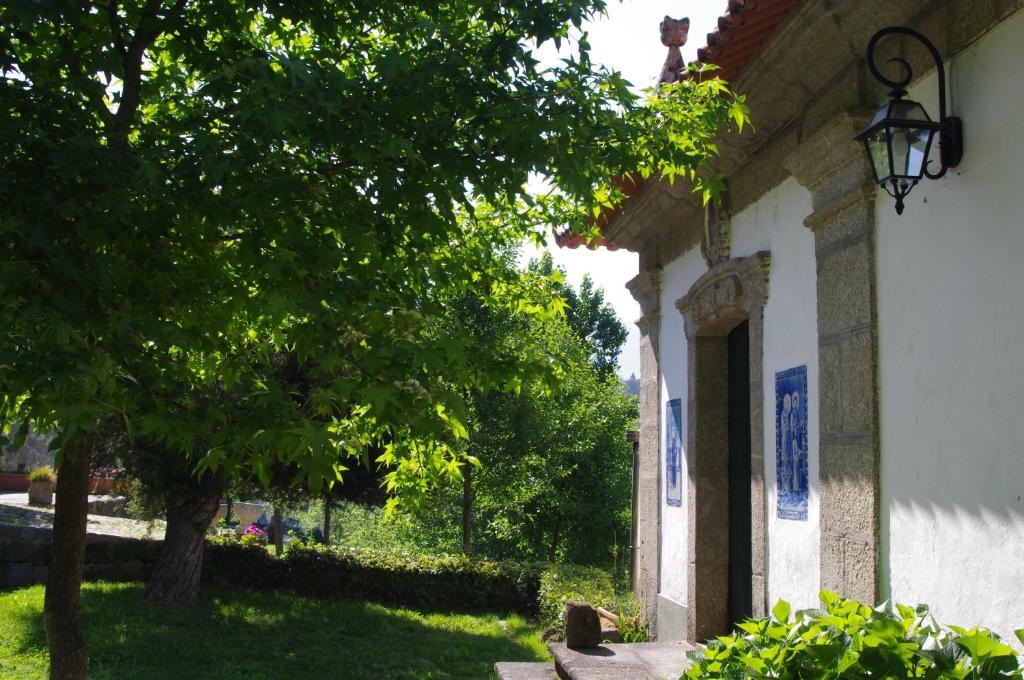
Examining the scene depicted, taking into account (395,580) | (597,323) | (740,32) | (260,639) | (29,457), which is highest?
(597,323)

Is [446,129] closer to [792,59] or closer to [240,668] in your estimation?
[792,59]

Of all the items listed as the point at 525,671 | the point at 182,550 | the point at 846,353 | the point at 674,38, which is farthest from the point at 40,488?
the point at 846,353

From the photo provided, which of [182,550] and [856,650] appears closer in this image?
[856,650]

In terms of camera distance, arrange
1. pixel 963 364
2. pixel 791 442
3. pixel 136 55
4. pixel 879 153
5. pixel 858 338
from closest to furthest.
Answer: pixel 963 364
pixel 879 153
pixel 136 55
pixel 858 338
pixel 791 442

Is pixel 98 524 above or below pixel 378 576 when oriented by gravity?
above

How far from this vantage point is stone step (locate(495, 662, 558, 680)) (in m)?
6.30

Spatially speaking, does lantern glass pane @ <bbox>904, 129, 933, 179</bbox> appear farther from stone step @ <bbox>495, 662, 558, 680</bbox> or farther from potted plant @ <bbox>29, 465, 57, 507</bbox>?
potted plant @ <bbox>29, 465, 57, 507</bbox>

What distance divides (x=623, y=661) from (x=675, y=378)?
7.70 ft

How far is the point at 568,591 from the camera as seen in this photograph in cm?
1028

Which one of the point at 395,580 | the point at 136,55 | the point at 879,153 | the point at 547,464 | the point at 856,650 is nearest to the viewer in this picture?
the point at 856,650

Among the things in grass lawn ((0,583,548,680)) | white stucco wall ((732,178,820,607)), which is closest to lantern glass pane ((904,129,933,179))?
white stucco wall ((732,178,820,607))

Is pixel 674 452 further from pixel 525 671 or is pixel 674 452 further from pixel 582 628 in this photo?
pixel 525 671

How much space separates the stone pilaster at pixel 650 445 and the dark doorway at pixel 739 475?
1.06 meters

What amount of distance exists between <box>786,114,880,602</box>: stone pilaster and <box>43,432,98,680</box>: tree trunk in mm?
3610
